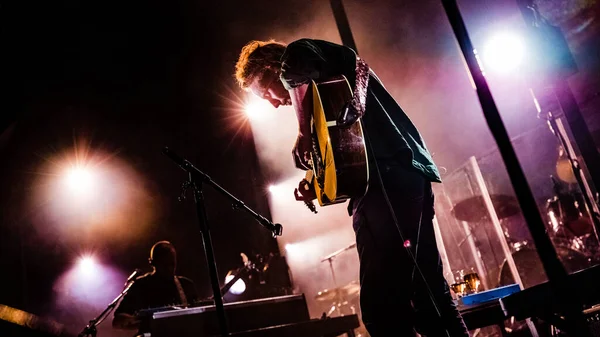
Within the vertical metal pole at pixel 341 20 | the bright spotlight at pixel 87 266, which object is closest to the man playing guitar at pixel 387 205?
the vertical metal pole at pixel 341 20

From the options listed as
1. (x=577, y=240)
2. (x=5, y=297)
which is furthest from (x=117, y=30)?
(x=577, y=240)

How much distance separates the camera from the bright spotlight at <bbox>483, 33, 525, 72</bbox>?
7.25 m

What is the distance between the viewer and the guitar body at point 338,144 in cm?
216

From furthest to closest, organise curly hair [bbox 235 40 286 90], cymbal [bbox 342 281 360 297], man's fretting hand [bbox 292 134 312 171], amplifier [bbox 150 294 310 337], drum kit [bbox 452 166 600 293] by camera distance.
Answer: cymbal [bbox 342 281 360 297]
drum kit [bbox 452 166 600 293]
amplifier [bbox 150 294 310 337]
curly hair [bbox 235 40 286 90]
man's fretting hand [bbox 292 134 312 171]

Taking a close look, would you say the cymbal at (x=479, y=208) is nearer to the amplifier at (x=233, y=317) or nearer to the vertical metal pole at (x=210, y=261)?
the amplifier at (x=233, y=317)

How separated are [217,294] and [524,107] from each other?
8.07 m

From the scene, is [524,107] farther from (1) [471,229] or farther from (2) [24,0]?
(2) [24,0]

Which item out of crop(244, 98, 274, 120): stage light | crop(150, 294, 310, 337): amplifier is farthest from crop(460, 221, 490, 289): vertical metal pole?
crop(244, 98, 274, 120): stage light

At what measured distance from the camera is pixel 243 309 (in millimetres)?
4488

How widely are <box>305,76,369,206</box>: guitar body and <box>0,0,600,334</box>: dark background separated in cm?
529

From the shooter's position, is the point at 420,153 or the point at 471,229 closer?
the point at 420,153

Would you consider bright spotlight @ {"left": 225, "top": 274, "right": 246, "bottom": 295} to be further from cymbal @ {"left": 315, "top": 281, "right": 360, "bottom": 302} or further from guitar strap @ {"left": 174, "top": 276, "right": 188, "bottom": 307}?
cymbal @ {"left": 315, "top": 281, "right": 360, "bottom": 302}

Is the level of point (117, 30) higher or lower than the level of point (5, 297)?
higher

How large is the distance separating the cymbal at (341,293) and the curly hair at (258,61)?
20.8 ft
